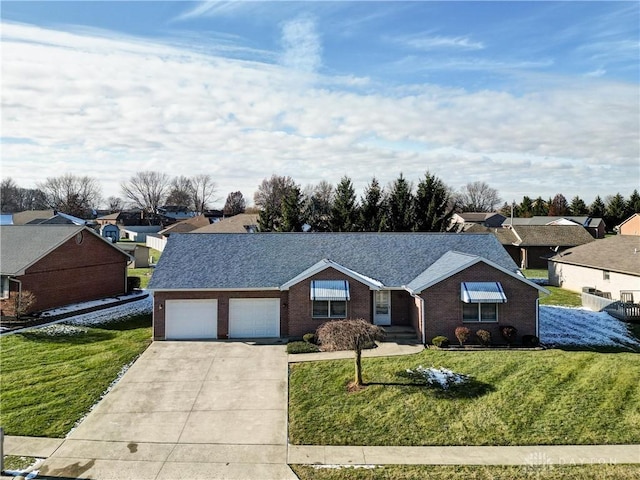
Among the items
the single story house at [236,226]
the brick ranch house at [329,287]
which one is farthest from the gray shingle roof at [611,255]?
the single story house at [236,226]

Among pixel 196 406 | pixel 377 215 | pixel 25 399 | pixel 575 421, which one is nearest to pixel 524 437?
pixel 575 421

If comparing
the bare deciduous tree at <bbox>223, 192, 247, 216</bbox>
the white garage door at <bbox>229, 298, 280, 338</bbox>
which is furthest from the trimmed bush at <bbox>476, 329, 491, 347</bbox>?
the bare deciduous tree at <bbox>223, 192, 247, 216</bbox>

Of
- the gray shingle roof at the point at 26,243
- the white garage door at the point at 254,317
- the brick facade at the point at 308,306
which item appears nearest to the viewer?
the brick facade at the point at 308,306

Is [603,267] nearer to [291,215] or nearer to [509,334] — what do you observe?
[509,334]

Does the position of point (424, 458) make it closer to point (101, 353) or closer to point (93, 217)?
point (101, 353)

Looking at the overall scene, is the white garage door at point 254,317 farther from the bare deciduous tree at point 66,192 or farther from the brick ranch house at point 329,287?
the bare deciduous tree at point 66,192

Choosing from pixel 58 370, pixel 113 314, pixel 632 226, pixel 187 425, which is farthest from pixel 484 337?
pixel 632 226
